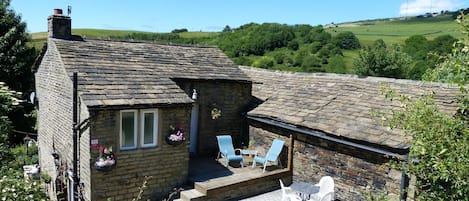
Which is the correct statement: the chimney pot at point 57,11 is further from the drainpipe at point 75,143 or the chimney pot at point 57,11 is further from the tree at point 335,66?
the tree at point 335,66

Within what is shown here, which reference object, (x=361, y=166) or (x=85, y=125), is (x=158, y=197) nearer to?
(x=85, y=125)

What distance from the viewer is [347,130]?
11.5 m

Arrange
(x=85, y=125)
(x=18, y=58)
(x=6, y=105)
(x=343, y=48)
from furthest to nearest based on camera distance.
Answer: (x=343, y=48), (x=18, y=58), (x=85, y=125), (x=6, y=105)

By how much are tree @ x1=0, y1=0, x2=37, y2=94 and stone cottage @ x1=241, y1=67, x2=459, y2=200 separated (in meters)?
14.7

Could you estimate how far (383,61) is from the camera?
37.3 metres

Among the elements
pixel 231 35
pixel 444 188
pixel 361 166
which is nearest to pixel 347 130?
pixel 361 166

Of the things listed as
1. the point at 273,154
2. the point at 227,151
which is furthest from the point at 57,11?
the point at 273,154

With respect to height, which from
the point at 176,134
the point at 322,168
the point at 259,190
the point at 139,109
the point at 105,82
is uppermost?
the point at 105,82

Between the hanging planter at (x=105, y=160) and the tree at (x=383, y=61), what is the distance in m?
33.1

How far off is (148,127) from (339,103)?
7.00m

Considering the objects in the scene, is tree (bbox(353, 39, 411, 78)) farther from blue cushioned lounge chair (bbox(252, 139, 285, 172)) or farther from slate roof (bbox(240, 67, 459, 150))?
blue cushioned lounge chair (bbox(252, 139, 285, 172))

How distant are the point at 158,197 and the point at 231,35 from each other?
161ft

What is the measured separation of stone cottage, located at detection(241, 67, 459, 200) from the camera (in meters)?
10.6

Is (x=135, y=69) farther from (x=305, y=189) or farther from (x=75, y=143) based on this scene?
(x=305, y=189)
